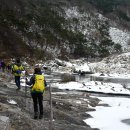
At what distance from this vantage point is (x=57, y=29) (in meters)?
66.9

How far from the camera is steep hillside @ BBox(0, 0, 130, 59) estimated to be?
197ft

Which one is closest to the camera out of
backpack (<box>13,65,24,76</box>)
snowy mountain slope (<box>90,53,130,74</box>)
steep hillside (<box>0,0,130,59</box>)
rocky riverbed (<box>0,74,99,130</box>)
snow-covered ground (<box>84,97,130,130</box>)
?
rocky riverbed (<box>0,74,99,130</box>)

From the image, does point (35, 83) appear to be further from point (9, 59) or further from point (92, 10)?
point (92, 10)

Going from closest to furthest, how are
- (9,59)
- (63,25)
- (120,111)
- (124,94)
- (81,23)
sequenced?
(120,111) → (124,94) → (9,59) → (63,25) → (81,23)

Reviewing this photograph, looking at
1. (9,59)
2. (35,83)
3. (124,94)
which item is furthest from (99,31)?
(35,83)

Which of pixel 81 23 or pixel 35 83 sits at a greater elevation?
pixel 81 23

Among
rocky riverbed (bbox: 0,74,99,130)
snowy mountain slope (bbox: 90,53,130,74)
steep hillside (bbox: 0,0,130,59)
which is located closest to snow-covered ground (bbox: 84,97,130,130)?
rocky riverbed (bbox: 0,74,99,130)

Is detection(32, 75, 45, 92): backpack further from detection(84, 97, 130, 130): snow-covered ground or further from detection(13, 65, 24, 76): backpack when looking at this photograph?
detection(13, 65, 24, 76): backpack

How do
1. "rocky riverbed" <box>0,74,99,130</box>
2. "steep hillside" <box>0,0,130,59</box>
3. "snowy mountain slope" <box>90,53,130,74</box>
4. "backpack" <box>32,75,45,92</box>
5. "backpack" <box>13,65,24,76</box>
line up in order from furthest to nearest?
"steep hillside" <box>0,0,130,59</box> → "snowy mountain slope" <box>90,53,130,74</box> → "backpack" <box>13,65,24,76</box> → "backpack" <box>32,75,45,92</box> → "rocky riverbed" <box>0,74,99,130</box>

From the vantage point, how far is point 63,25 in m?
69.1

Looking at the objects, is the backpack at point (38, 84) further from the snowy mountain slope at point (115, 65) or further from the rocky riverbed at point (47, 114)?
the snowy mountain slope at point (115, 65)

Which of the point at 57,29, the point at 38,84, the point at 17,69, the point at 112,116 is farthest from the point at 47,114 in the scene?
the point at 57,29

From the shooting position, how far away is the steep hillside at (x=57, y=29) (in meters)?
60.1

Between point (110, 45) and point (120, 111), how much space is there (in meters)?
53.6
